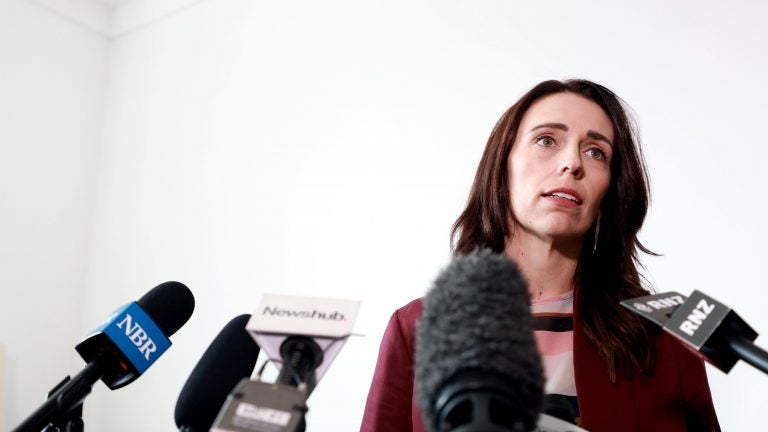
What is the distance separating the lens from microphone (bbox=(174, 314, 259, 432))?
0.82 metres

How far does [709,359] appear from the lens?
0.68m

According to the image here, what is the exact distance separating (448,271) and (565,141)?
2.42ft

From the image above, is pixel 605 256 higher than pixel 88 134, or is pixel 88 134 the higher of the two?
pixel 605 256

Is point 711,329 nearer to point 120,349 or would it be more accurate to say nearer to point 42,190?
point 120,349

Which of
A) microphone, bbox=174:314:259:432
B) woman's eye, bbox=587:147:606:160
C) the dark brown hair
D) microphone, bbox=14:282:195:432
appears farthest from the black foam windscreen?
woman's eye, bbox=587:147:606:160

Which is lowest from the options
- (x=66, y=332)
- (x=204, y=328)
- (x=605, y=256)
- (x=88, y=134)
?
(x=66, y=332)

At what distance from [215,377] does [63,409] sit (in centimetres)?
18

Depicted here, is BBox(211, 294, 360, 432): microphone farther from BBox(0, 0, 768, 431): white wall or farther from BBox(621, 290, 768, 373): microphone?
BBox(0, 0, 768, 431): white wall

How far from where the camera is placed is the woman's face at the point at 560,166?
1.12 m

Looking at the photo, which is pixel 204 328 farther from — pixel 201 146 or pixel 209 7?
pixel 209 7

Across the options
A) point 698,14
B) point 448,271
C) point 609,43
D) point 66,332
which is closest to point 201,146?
point 66,332

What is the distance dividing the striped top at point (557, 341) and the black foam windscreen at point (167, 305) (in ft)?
Answer: 1.83


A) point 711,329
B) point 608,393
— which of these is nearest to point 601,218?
point 608,393

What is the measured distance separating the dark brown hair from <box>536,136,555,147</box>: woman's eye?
0.07 m
